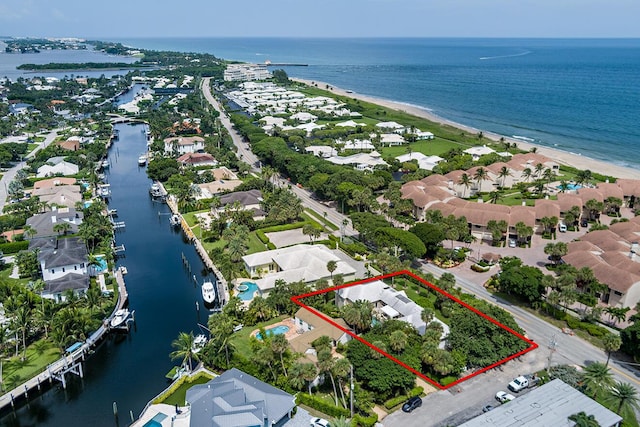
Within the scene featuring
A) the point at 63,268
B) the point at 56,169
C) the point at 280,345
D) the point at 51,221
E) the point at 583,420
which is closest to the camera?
the point at 583,420

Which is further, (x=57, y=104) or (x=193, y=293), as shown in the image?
(x=57, y=104)

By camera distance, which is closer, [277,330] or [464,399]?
[464,399]

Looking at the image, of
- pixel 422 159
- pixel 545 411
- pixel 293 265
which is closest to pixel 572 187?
pixel 422 159

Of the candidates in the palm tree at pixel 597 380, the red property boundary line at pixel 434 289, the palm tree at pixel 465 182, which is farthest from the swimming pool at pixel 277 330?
the palm tree at pixel 465 182

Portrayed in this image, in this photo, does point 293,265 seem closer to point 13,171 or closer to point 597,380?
point 597,380

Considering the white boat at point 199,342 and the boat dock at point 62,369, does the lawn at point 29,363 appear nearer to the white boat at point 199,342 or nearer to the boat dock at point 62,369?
the boat dock at point 62,369

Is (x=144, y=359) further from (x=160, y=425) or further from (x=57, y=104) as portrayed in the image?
(x=57, y=104)

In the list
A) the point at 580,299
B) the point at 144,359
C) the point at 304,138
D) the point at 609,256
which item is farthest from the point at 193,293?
the point at 304,138
